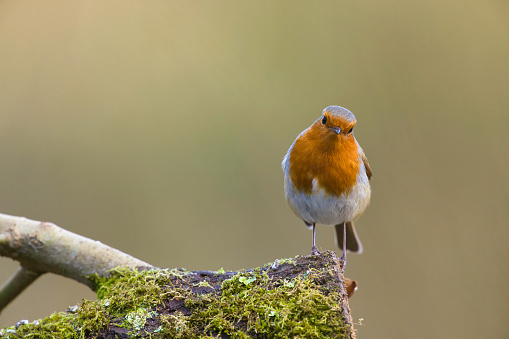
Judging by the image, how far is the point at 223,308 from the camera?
86.3 inches

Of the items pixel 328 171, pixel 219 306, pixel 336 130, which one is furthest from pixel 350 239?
pixel 219 306

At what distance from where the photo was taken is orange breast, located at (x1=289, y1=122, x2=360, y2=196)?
3.32 m

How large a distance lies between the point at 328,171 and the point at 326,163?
6 cm

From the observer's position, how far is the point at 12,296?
349cm

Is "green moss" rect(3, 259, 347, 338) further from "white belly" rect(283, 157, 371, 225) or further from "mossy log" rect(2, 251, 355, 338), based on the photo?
"white belly" rect(283, 157, 371, 225)

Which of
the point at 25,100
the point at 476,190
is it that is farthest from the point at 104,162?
the point at 476,190

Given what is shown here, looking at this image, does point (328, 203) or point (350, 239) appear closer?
point (328, 203)

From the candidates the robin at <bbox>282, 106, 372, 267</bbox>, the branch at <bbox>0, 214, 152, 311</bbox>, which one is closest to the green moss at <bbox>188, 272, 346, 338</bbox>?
the branch at <bbox>0, 214, 152, 311</bbox>

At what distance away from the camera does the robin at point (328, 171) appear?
3.31 meters

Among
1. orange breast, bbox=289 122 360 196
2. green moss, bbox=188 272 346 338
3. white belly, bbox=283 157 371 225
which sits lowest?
green moss, bbox=188 272 346 338

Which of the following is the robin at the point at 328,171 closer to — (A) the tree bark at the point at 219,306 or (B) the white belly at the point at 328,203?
(B) the white belly at the point at 328,203

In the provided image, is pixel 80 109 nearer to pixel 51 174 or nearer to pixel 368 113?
pixel 51 174

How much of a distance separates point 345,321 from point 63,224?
4.89m

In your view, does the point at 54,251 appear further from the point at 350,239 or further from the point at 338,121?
the point at 350,239
